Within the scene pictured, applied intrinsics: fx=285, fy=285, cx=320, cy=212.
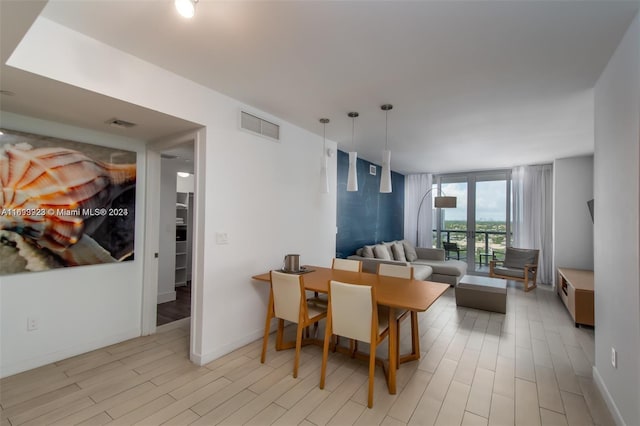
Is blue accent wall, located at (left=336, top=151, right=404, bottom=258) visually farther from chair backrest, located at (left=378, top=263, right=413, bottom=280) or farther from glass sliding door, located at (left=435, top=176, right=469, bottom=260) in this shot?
chair backrest, located at (left=378, top=263, right=413, bottom=280)

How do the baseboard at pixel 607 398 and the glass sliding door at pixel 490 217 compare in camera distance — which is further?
the glass sliding door at pixel 490 217

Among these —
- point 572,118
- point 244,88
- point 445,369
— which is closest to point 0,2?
point 244,88

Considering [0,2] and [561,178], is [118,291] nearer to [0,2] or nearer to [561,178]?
[0,2]

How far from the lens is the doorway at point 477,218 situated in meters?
6.68

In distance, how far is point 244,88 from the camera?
8.86ft

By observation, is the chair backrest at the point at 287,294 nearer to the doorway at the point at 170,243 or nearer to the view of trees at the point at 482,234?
Answer: the doorway at the point at 170,243

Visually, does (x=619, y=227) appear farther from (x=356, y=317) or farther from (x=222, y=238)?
(x=222, y=238)

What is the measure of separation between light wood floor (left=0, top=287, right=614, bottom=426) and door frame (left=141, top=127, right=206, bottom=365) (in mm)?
222

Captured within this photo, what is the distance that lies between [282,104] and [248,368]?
263 cm

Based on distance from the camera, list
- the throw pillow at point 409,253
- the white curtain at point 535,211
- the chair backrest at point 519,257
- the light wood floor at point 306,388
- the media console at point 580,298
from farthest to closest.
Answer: the throw pillow at point 409,253 → the white curtain at point 535,211 → the chair backrest at point 519,257 → the media console at point 580,298 → the light wood floor at point 306,388

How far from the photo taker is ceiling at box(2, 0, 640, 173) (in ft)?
5.41

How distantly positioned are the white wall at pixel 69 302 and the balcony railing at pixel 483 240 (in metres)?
6.76

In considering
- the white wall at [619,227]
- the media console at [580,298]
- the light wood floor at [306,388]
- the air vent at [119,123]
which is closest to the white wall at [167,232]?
the light wood floor at [306,388]

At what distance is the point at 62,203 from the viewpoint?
264 cm
